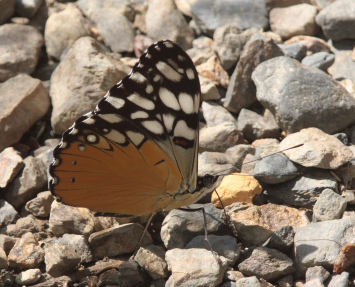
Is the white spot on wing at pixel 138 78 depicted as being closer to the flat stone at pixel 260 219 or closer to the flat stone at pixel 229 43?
the flat stone at pixel 260 219

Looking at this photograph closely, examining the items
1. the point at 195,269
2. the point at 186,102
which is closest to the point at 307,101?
the point at 186,102

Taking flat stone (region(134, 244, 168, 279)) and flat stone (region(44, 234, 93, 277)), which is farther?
flat stone (region(44, 234, 93, 277))

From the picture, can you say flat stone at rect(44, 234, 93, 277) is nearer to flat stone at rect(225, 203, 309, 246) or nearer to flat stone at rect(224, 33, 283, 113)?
flat stone at rect(225, 203, 309, 246)

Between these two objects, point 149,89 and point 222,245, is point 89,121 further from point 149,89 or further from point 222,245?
point 222,245

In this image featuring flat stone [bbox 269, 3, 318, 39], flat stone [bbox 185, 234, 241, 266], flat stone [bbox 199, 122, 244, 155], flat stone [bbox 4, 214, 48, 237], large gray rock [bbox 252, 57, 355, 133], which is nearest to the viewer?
flat stone [bbox 185, 234, 241, 266]

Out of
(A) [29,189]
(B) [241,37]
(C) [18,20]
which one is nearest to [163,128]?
(A) [29,189]

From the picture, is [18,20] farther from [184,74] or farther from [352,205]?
[352,205]

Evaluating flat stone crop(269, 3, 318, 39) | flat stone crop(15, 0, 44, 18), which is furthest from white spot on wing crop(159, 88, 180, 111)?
flat stone crop(15, 0, 44, 18)
